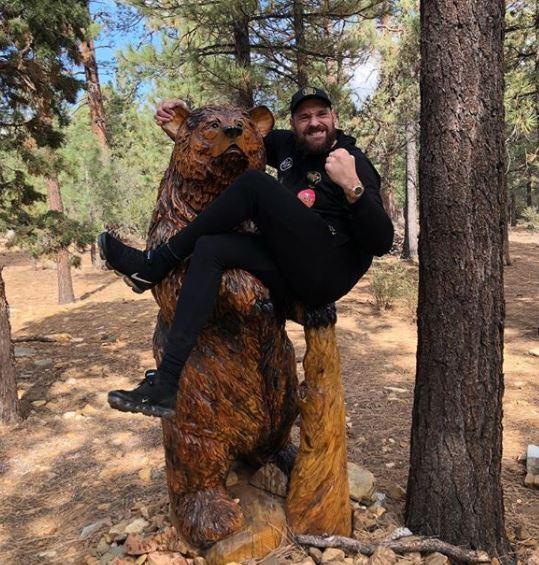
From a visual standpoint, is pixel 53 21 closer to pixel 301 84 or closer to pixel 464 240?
pixel 301 84

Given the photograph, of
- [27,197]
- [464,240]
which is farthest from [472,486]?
[27,197]

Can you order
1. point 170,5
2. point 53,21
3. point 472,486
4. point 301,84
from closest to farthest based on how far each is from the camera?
point 472,486 < point 53,21 < point 170,5 < point 301,84

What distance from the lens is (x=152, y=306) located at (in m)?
11.1

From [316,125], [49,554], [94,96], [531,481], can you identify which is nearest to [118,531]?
[49,554]

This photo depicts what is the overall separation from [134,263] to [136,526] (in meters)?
1.60

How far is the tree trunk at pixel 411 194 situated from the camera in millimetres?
13758

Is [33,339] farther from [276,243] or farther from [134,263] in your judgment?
[276,243]

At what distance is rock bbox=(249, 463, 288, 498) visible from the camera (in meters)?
2.86

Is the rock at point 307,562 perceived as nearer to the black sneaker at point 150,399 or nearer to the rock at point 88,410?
the black sneaker at point 150,399

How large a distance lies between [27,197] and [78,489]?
3428 millimetres

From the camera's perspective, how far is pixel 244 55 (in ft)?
25.6

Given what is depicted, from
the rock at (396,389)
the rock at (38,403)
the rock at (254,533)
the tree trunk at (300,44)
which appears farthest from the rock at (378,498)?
the tree trunk at (300,44)

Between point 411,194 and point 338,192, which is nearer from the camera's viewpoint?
point 338,192

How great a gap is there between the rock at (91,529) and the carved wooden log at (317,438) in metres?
1.36
